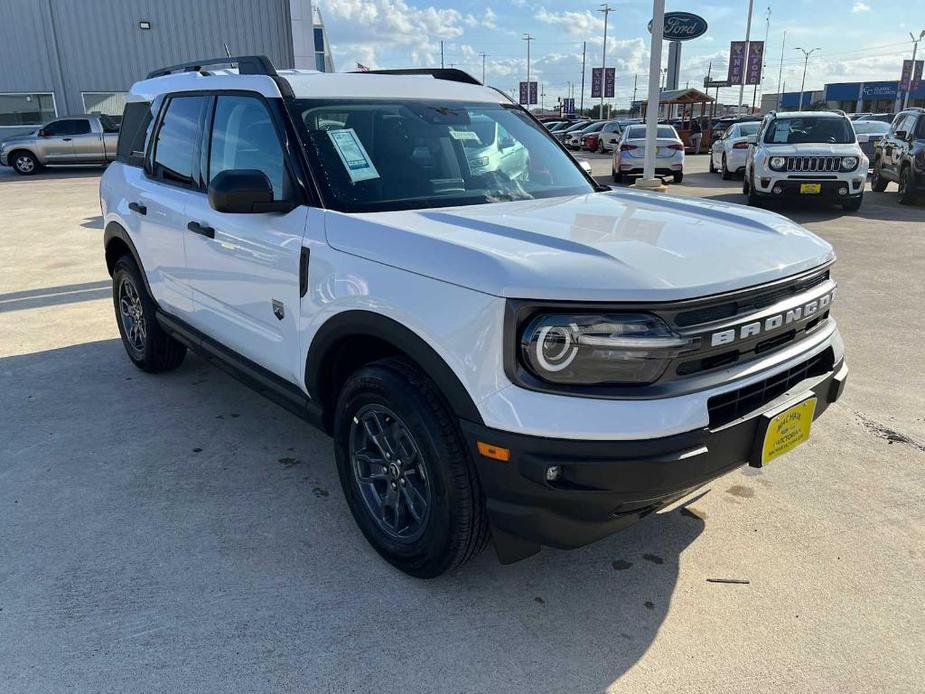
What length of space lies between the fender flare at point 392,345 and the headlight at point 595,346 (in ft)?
0.89

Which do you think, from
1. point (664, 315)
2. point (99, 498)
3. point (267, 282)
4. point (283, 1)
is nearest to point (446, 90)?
point (267, 282)

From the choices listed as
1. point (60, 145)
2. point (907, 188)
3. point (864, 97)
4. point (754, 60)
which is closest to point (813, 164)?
point (907, 188)

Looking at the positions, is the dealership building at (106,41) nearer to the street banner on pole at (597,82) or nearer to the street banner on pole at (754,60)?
the street banner on pole at (754,60)

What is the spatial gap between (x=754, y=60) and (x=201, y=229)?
5280 cm

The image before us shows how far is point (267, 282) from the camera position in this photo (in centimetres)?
320

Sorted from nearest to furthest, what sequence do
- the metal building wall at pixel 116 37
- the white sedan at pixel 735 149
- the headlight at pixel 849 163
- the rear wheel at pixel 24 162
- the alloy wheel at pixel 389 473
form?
the alloy wheel at pixel 389 473
the headlight at pixel 849 163
the white sedan at pixel 735 149
the rear wheel at pixel 24 162
the metal building wall at pixel 116 37

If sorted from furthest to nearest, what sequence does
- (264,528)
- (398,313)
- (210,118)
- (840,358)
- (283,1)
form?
(283,1), (210,118), (264,528), (840,358), (398,313)

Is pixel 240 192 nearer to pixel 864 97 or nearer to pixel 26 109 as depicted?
pixel 26 109

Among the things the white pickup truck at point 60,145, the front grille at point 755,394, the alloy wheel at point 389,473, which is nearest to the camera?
the front grille at point 755,394

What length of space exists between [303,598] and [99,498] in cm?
135

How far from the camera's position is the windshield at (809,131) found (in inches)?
488

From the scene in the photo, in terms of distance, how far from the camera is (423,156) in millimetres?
3334

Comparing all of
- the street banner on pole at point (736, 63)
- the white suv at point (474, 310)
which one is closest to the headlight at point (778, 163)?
the white suv at point (474, 310)

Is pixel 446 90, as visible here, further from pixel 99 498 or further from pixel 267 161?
pixel 99 498
